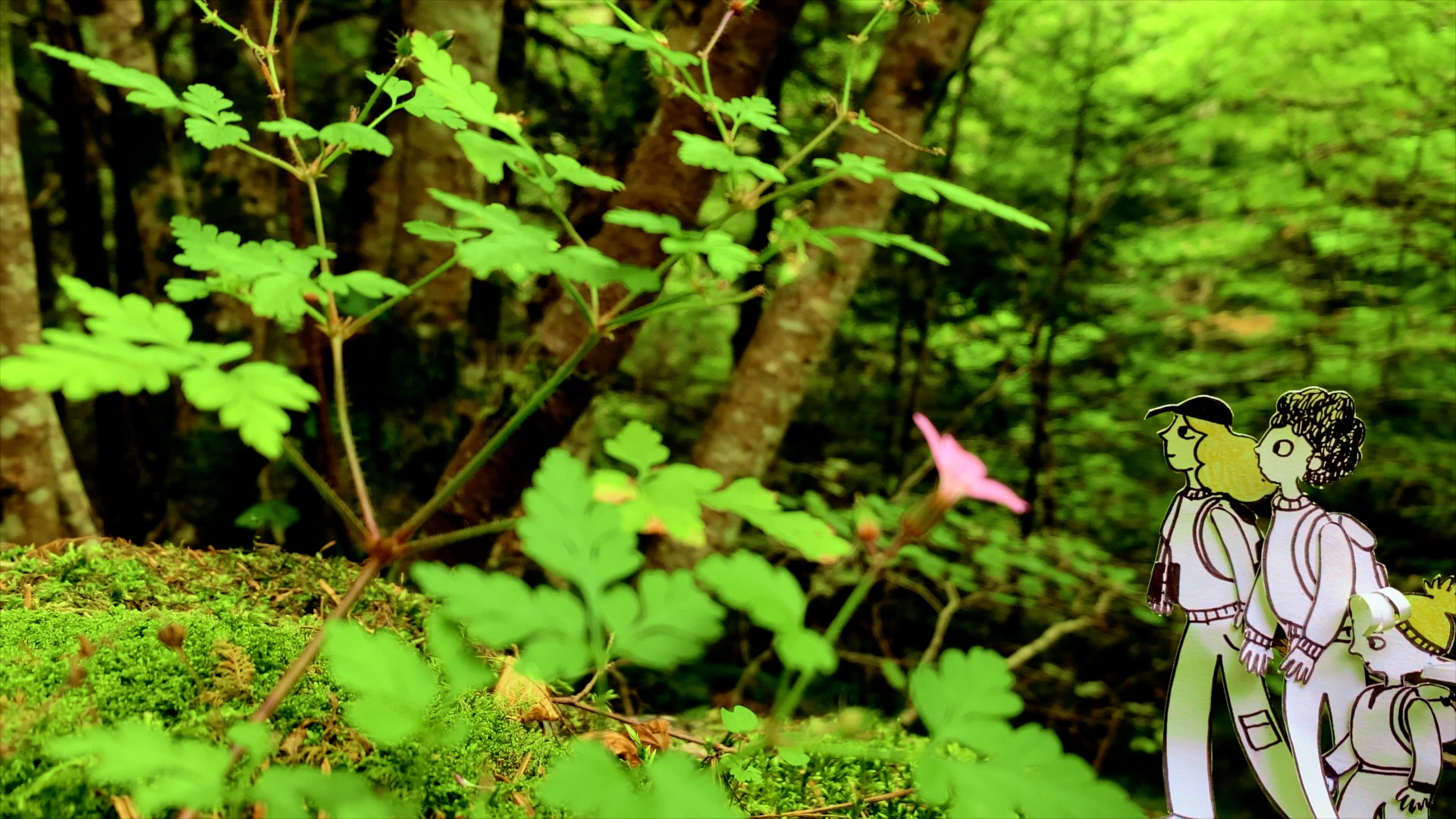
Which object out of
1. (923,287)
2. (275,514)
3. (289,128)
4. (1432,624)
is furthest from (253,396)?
(923,287)

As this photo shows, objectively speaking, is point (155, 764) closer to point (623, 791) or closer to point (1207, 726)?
point (623, 791)

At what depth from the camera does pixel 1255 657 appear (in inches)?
54.6

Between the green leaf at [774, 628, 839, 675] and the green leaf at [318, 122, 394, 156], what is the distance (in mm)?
773

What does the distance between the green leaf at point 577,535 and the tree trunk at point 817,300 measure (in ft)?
8.25

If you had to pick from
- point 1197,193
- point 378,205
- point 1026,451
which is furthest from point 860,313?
point 378,205

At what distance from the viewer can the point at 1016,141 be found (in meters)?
4.96

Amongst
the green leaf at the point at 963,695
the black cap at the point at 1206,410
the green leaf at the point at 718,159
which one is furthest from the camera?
the black cap at the point at 1206,410

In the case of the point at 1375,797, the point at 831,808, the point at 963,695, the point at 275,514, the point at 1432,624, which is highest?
the point at 1432,624

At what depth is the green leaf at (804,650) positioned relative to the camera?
652mm

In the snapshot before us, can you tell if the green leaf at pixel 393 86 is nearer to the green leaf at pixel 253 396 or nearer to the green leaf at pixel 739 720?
the green leaf at pixel 253 396

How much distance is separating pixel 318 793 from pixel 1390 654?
1736 millimetres

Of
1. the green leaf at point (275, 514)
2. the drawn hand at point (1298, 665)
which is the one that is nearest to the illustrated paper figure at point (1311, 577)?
the drawn hand at point (1298, 665)

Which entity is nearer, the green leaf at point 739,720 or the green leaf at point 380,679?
the green leaf at point 380,679

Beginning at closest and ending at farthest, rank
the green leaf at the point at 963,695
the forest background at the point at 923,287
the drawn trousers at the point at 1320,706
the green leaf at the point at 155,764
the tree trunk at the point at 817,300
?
the green leaf at the point at 155,764 < the green leaf at the point at 963,695 < the drawn trousers at the point at 1320,706 < the forest background at the point at 923,287 < the tree trunk at the point at 817,300
